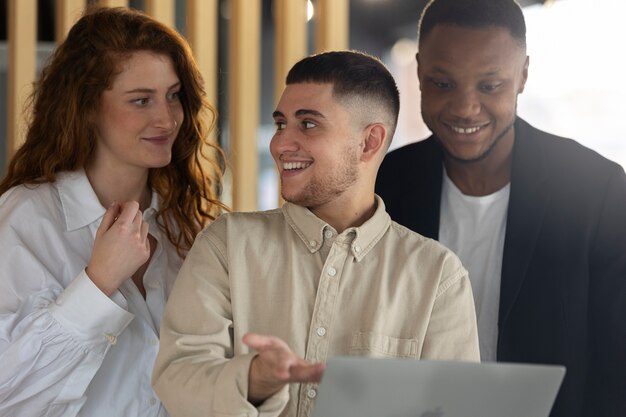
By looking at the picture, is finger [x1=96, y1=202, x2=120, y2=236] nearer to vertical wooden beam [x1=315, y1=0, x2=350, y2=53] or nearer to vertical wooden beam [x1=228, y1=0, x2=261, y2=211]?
vertical wooden beam [x1=228, y1=0, x2=261, y2=211]

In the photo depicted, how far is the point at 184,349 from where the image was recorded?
1.80 meters

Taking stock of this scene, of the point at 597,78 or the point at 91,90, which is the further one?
the point at 597,78

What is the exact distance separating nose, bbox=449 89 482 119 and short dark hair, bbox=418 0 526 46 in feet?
0.59

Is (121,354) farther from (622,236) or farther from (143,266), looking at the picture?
(622,236)

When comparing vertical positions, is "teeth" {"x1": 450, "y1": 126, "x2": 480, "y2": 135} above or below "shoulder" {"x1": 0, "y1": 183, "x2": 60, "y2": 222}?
above

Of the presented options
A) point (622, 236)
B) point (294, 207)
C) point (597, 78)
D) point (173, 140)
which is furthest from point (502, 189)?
point (173, 140)

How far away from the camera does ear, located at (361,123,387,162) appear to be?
2055mm

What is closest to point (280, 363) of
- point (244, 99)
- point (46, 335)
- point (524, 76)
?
point (46, 335)

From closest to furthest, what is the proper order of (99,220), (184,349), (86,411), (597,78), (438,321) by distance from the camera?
(184,349) → (438,321) → (86,411) → (99,220) → (597,78)

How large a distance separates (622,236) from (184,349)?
3.83ft

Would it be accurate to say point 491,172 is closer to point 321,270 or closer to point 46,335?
point 321,270

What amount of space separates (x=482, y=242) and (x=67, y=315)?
Result: 1.05 metres

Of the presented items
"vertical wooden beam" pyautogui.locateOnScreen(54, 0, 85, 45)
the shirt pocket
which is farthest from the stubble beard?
"vertical wooden beam" pyautogui.locateOnScreen(54, 0, 85, 45)

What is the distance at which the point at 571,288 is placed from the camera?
7.59 ft
